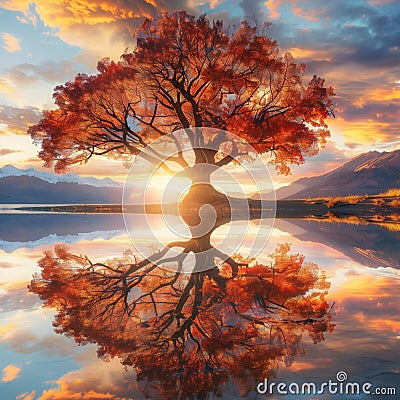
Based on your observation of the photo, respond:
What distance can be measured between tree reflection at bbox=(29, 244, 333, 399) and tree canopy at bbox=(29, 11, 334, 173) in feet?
53.2

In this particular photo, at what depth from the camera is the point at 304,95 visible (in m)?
21.6

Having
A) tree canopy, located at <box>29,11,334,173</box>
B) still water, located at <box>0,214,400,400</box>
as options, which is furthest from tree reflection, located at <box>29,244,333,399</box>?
tree canopy, located at <box>29,11,334,173</box>

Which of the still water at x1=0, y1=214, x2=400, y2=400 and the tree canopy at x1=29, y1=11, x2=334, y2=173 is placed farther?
the tree canopy at x1=29, y1=11, x2=334, y2=173

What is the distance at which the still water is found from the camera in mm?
2518

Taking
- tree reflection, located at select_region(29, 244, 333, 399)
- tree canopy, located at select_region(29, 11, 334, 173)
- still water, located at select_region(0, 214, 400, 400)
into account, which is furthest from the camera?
tree canopy, located at select_region(29, 11, 334, 173)

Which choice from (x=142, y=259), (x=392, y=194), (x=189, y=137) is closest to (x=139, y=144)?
(x=189, y=137)

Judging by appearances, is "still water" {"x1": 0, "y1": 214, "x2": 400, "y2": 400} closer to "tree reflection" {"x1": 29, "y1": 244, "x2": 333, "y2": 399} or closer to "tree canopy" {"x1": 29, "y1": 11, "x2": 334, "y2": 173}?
"tree reflection" {"x1": 29, "y1": 244, "x2": 333, "y2": 399}

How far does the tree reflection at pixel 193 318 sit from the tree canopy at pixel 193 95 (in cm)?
1621

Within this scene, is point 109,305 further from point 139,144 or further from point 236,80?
point 139,144

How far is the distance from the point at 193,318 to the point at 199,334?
0.47 m

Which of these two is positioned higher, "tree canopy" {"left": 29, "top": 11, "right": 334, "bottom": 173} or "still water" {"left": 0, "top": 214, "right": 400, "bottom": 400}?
"tree canopy" {"left": 29, "top": 11, "right": 334, "bottom": 173}

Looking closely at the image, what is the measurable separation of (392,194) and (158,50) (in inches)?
820

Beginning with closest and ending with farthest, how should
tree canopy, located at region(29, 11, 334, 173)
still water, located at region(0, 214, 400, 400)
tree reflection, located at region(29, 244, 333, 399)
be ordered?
still water, located at region(0, 214, 400, 400), tree reflection, located at region(29, 244, 333, 399), tree canopy, located at region(29, 11, 334, 173)

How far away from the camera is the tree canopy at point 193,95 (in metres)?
20.0
